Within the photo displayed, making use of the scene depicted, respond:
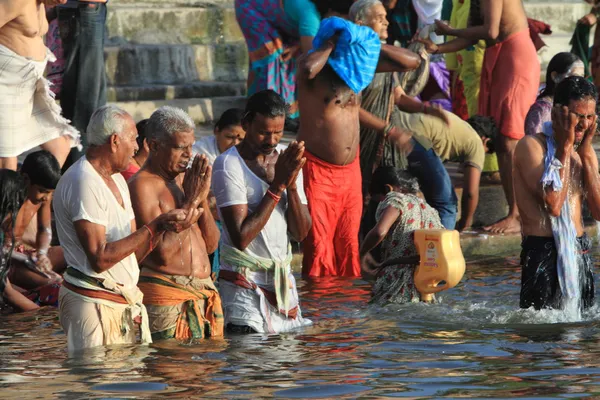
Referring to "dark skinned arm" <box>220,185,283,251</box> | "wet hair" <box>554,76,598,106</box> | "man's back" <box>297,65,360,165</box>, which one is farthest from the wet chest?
"man's back" <box>297,65,360,165</box>

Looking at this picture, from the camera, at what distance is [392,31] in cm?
1275

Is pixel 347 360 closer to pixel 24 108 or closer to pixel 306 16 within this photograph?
pixel 24 108

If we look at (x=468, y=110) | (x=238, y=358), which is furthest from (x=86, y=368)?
(x=468, y=110)

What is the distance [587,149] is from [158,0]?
688 cm

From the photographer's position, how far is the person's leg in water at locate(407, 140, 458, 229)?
35.2 ft

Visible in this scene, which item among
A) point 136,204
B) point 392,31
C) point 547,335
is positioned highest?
point 392,31

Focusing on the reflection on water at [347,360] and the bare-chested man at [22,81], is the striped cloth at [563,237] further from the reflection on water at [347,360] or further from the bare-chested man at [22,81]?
the bare-chested man at [22,81]

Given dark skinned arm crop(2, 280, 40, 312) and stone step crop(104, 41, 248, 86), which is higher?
stone step crop(104, 41, 248, 86)

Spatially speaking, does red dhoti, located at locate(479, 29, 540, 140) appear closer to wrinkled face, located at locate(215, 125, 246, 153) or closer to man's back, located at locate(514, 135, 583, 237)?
wrinkled face, located at locate(215, 125, 246, 153)

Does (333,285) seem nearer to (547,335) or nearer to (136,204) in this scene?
(547,335)

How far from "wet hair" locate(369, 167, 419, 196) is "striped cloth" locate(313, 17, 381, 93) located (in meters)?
0.89

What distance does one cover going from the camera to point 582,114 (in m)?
7.59

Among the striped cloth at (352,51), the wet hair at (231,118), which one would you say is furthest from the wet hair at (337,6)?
the wet hair at (231,118)

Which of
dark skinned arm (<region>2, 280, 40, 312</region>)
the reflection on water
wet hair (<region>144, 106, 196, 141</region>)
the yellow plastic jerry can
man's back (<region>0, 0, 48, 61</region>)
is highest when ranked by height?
man's back (<region>0, 0, 48, 61</region>)
